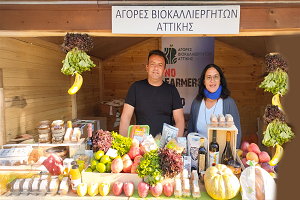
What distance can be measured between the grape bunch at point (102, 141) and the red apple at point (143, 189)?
44cm

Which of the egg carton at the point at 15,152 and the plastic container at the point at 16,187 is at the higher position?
the egg carton at the point at 15,152

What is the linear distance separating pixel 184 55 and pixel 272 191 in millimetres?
3954

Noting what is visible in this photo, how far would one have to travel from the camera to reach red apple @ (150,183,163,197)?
1.52 meters

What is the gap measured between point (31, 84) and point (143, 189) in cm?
237

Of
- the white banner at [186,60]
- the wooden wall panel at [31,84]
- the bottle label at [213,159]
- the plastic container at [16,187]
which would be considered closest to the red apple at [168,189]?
the bottle label at [213,159]

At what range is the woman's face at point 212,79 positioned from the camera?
2436 mm

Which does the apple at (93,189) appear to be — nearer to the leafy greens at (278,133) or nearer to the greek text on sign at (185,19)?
the greek text on sign at (185,19)

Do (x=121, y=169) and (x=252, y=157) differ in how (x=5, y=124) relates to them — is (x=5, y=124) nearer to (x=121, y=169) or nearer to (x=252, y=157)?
(x=121, y=169)

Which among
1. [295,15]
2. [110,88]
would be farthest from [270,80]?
[110,88]

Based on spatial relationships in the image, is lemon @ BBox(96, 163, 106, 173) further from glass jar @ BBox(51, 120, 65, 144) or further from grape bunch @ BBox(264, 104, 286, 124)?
grape bunch @ BBox(264, 104, 286, 124)

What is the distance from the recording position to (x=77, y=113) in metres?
4.41

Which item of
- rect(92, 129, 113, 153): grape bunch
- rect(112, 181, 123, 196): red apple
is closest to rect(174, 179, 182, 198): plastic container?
rect(112, 181, 123, 196): red apple

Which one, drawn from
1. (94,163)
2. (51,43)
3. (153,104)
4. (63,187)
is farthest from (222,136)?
(51,43)

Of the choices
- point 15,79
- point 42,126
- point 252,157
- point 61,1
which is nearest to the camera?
point 252,157
